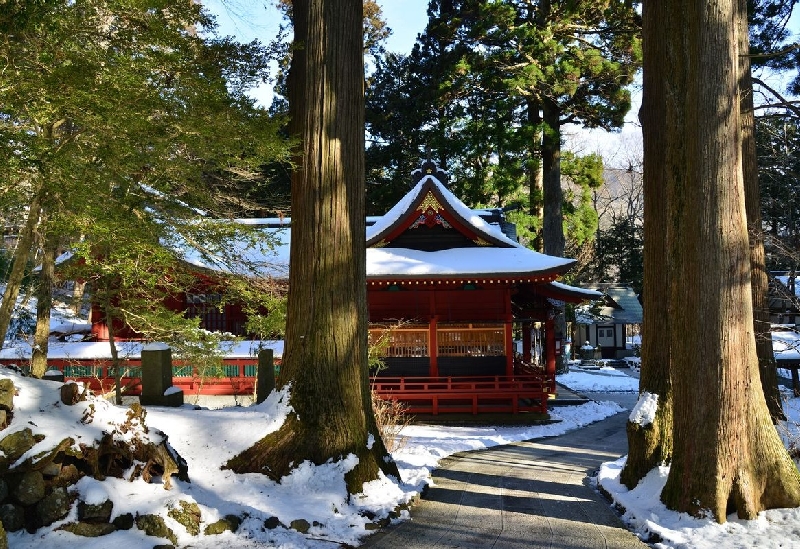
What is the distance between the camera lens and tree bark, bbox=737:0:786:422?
10867mm

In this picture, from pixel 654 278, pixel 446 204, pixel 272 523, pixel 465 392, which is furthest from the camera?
pixel 446 204

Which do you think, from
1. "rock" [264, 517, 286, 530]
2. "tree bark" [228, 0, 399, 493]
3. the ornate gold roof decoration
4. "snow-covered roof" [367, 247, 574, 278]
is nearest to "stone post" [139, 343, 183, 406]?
"tree bark" [228, 0, 399, 493]

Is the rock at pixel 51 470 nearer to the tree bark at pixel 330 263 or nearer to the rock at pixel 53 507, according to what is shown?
the rock at pixel 53 507

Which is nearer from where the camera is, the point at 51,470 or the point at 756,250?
the point at 51,470

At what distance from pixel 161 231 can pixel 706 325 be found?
6888 millimetres

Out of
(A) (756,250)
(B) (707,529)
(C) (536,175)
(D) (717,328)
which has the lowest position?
(B) (707,529)

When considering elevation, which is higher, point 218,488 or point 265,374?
point 265,374

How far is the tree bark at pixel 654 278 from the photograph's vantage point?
7.80m

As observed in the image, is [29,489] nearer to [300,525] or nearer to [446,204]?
[300,525]

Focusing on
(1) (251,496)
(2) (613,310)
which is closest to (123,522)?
(1) (251,496)

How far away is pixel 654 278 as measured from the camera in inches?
332

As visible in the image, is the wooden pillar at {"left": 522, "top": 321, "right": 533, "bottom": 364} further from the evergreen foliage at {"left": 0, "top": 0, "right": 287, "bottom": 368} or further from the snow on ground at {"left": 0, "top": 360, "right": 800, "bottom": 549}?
the evergreen foliage at {"left": 0, "top": 0, "right": 287, "bottom": 368}

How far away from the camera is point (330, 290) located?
739 cm

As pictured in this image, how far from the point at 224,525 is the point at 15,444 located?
1859 mm
